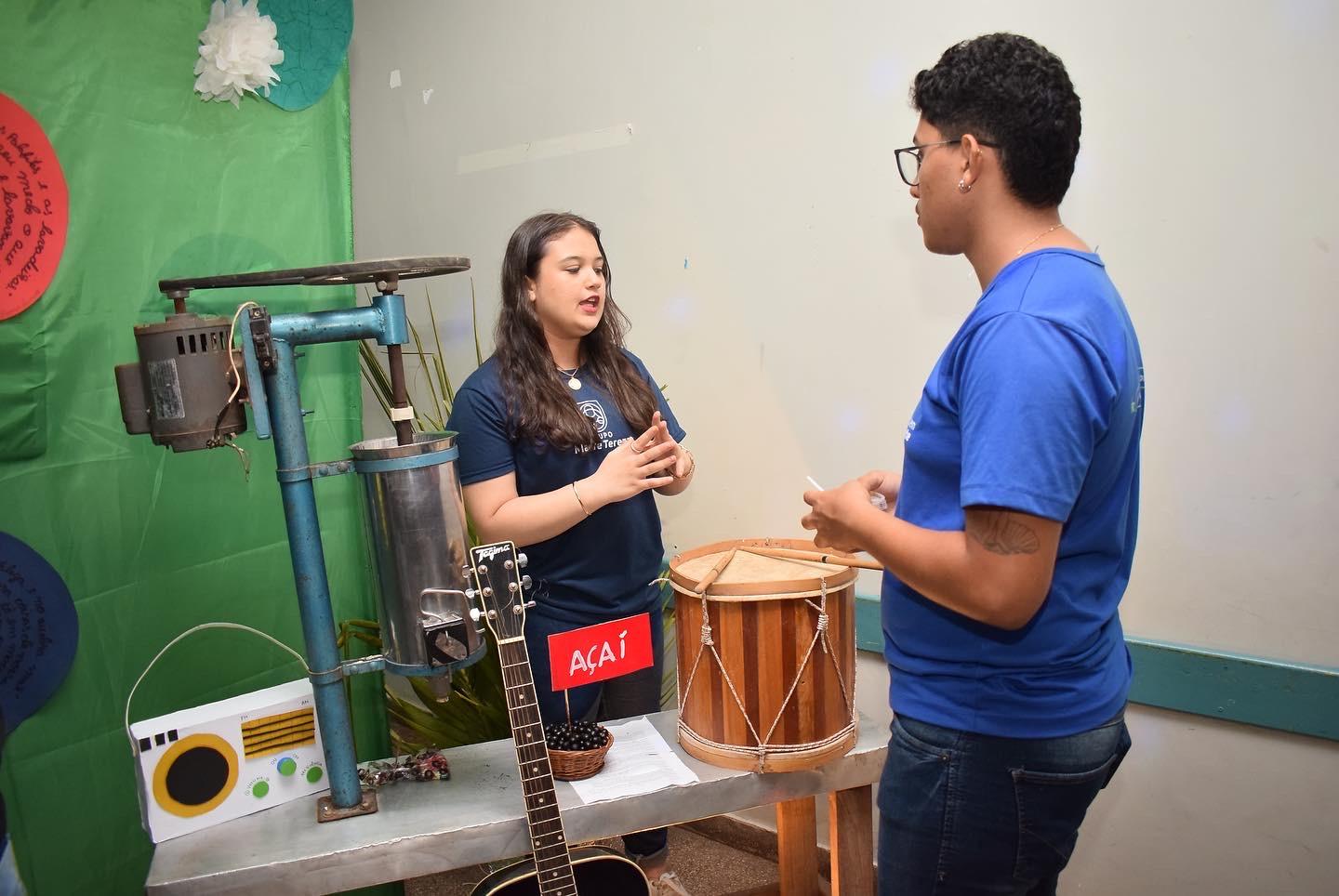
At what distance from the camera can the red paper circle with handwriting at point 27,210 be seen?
1.76 metres

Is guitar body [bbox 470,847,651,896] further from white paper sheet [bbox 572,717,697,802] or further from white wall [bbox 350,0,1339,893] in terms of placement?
white wall [bbox 350,0,1339,893]

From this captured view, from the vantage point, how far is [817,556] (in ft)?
6.11

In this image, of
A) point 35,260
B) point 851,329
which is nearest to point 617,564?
point 851,329

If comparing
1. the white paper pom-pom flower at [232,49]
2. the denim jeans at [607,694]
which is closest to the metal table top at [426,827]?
the denim jeans at [607,694]

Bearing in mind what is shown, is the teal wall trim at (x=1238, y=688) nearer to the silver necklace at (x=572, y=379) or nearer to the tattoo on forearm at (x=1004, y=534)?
the tattoo on forearm at (x=1004, y=534)

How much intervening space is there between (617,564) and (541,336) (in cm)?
52

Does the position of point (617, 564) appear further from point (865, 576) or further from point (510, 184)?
point (510, 184)

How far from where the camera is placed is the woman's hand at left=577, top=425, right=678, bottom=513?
76.4 inches

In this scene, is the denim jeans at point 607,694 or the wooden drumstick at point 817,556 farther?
the denim jeans at point 607,694

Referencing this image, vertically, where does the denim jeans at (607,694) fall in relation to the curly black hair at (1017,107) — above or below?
below

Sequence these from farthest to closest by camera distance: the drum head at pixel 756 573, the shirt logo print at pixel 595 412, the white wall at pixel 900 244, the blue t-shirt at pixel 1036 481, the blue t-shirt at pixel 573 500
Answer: the shirt logo print at pixel 595 412
the blue t-shirt at pixel 573 500
the white wall at pixel 900 244
the drum head at pixel 756 573
the blue t-shirt at pixel 1036 481

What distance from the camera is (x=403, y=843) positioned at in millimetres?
1656

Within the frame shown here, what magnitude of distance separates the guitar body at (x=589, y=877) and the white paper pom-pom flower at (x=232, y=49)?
1.67 meters

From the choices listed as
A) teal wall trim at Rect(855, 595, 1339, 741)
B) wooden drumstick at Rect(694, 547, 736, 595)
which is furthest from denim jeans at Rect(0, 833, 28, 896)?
teal wall trim at Rect(855, 595, 1339, 741)
